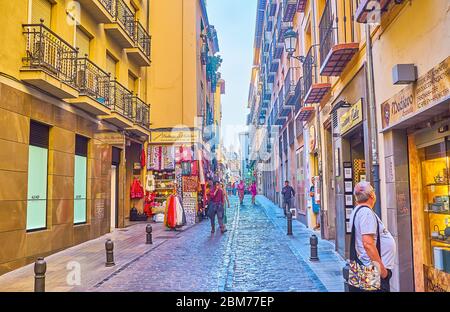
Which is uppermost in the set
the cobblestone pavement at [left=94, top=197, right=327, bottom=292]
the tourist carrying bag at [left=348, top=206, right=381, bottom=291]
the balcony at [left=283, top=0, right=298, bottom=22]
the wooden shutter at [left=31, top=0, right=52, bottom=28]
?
the balcony at [left=283, top=0, right=298, bottom=22]

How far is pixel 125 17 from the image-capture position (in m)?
17.4

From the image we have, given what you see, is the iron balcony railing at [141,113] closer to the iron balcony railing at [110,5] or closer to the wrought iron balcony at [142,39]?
the wrought iron balcony at [142,39]

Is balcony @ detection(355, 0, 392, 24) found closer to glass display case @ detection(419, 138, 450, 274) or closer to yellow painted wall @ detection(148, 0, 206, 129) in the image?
glass display case @ detection(419, 138, 450, 274)

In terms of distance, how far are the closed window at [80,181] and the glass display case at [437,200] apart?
9.91 metres

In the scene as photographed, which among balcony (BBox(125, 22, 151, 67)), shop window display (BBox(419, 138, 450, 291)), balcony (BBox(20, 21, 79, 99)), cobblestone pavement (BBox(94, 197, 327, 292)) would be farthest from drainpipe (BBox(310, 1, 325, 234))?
balcony (BBox(125, 22, 151, 67))

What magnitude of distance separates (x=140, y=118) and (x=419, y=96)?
15698 millimetres

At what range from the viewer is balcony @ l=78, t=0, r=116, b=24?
13.4 m

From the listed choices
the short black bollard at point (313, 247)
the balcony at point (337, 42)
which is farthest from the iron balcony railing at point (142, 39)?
the short black bollard at point (313, 247)

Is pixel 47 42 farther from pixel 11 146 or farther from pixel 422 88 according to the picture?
pixel 422 88

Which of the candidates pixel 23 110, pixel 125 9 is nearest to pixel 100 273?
pixel 23 110

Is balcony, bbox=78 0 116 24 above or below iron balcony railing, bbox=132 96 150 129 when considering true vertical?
above

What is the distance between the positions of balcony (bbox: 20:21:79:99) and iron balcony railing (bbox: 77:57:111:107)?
0.52 meters

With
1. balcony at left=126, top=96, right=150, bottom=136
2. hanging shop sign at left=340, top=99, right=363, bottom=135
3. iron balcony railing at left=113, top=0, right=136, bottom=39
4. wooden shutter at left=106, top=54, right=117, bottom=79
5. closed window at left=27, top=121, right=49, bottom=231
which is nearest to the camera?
hanging shop sign at left=340, top=99, right=363, bottom=135

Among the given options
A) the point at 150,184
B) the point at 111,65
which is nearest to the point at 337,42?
the point at 111,65
